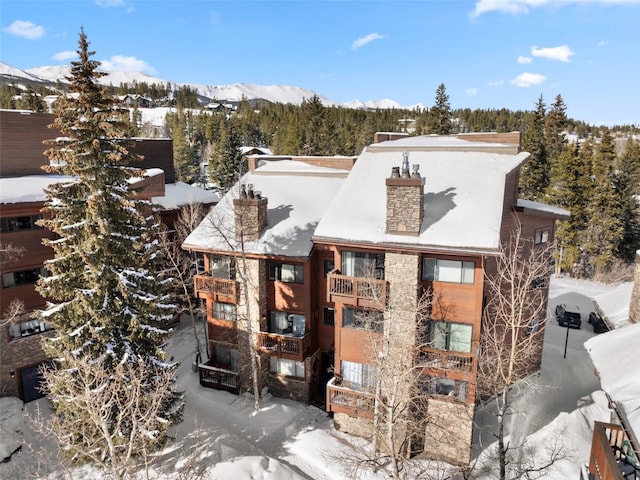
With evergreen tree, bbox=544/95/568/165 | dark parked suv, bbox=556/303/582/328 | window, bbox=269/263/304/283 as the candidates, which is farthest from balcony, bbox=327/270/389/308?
evergreen tree, bbox=544/95/568/165

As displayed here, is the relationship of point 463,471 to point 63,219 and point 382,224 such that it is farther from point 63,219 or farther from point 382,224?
point 63,219

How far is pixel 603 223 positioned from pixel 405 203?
33461 millimetres

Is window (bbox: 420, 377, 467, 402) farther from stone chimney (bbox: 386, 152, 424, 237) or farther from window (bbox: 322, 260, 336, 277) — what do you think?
window (bbox: 322, 260, 336, 277)

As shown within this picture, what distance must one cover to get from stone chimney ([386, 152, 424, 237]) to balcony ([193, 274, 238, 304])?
9104 mm

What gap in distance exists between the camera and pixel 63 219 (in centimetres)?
1456

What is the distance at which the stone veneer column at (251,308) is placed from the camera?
66.6 ft

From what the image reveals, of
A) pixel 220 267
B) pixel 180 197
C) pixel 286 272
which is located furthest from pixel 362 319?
pixel 180 197

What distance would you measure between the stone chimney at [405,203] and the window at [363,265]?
1623mm

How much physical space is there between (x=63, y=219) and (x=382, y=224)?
12143 millimetres

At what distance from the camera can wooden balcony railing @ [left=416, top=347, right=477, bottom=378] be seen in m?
15.2

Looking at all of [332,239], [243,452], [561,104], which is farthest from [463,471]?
[561,104]

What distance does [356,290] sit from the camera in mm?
16344

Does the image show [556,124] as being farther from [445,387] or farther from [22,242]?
[22,242]

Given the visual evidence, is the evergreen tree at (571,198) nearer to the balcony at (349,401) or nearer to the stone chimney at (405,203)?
the stone chimney at (405,203)
